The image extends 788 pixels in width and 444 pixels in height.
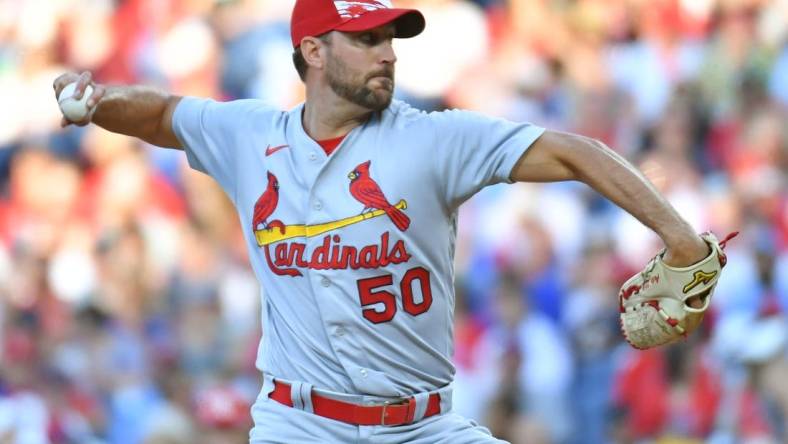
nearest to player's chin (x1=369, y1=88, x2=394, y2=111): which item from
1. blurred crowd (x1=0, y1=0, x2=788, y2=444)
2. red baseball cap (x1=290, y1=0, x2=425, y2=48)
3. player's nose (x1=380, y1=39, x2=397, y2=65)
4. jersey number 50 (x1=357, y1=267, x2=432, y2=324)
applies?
player's nose (x1=380, y1=39, x2=397, y2=65)

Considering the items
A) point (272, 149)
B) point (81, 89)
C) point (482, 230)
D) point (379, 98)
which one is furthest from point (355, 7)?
point (482, 230)

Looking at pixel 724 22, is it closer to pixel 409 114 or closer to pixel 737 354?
pixel 737 354

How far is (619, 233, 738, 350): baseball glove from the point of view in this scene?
180 inches

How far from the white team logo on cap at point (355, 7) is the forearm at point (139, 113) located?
30.1 inches

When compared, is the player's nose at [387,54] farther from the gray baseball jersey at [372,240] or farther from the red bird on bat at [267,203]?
the red bird on bat at [267,203]

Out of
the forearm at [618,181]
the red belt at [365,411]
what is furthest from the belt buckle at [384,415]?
the forearm at [618,181]

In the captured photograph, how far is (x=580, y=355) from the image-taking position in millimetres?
8789

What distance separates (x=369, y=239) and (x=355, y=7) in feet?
2.67

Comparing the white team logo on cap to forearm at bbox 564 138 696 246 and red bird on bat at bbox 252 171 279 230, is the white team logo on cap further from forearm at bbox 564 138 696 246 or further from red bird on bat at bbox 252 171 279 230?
forearm at bbox 564 138 696 246

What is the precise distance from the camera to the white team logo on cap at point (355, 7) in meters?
5.07

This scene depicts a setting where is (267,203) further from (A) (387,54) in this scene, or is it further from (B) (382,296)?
(A) (387,54)

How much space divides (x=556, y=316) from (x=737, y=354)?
1185 mm

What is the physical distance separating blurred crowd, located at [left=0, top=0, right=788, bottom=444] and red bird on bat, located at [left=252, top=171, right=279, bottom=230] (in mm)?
2978

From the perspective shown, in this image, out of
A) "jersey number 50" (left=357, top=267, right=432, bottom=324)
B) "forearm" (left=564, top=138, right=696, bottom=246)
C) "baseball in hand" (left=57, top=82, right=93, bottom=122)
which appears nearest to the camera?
"forearm" (left=564, top=138, right=696, bottom=246)
